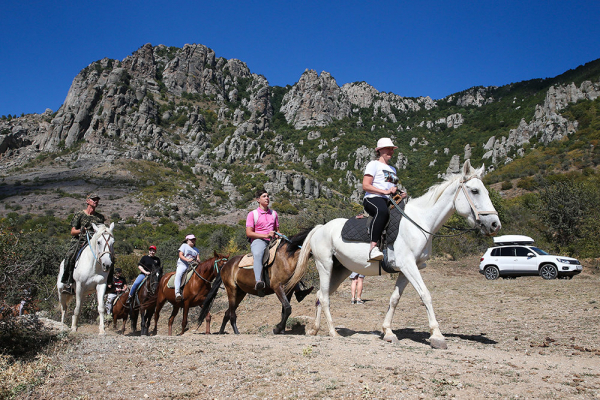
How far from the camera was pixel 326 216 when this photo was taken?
29.7m

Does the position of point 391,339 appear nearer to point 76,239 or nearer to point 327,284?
point 327,284

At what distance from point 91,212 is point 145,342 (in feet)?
14.4

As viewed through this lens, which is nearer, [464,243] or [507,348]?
[507,348]

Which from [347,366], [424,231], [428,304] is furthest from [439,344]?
[347,366]

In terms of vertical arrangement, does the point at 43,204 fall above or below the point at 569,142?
below

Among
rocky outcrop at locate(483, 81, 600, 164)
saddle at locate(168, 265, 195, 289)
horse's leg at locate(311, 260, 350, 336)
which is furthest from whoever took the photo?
rocky outcrop at locate(483, 81, 600, 164)

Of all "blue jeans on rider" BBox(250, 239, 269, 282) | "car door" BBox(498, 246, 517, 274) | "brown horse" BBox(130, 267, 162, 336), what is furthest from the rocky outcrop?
"blue jeans on rider" BBox(250, 239, 269, 282)

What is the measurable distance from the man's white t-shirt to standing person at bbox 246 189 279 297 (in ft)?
6.66

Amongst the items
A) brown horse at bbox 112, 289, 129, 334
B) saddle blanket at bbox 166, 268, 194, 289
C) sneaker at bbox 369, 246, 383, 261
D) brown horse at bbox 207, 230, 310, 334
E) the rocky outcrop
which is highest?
the rocky outcrop

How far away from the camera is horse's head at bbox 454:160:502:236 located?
5.78 metres

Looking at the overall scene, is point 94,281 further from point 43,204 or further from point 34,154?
point 34,154

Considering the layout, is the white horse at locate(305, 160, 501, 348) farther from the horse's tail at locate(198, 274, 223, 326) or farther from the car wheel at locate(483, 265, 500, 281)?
the car wheel at locate(483, 265, 500, 281)

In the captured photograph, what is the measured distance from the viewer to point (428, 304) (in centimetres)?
566

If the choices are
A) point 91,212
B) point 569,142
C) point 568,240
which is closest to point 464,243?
point 568,240
